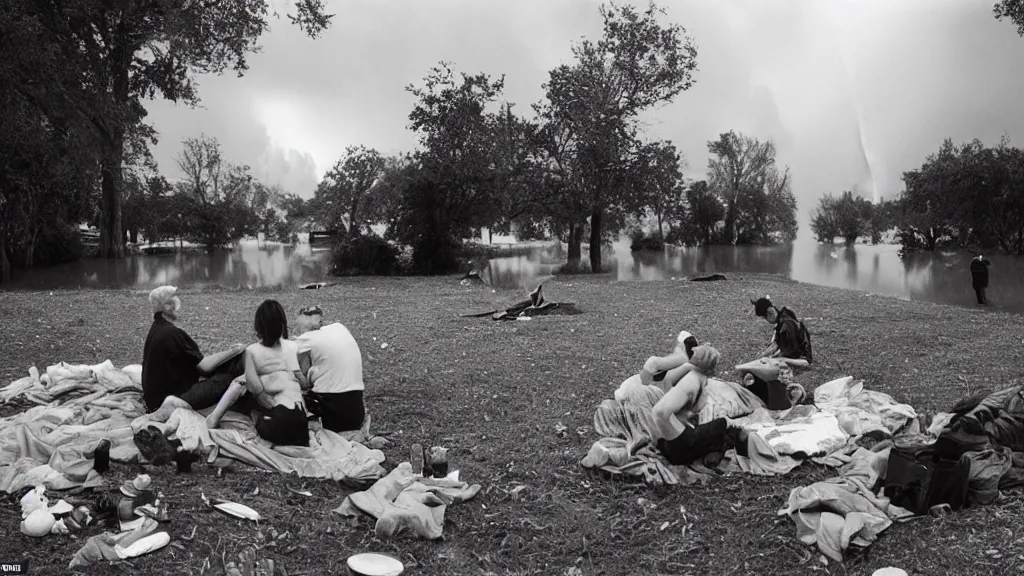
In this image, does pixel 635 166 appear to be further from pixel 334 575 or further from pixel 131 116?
pixel 334 575

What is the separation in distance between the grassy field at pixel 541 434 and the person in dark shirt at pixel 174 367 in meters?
1.09

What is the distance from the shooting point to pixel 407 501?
5.45 meters

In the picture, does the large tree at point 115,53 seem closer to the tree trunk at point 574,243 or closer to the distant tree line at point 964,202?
A: the tree trunk at point 574,243

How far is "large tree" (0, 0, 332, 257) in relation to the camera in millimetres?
13219

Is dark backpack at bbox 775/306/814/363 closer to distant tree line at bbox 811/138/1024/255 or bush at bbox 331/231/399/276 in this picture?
bush at bbox 331/231/399/276

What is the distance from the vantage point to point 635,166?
105 feet

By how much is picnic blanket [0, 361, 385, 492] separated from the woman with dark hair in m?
0.12

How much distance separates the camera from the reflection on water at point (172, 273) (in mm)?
28750

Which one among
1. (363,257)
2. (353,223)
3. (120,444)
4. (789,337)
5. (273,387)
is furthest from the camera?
(353,223)

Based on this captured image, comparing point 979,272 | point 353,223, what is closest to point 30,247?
point 353,223

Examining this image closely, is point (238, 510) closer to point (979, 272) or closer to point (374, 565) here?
point (374, 565)

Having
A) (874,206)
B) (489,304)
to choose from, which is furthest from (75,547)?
(874,206)

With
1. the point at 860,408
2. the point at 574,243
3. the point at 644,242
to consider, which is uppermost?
the point at 644,242

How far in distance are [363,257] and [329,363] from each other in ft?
88.2
